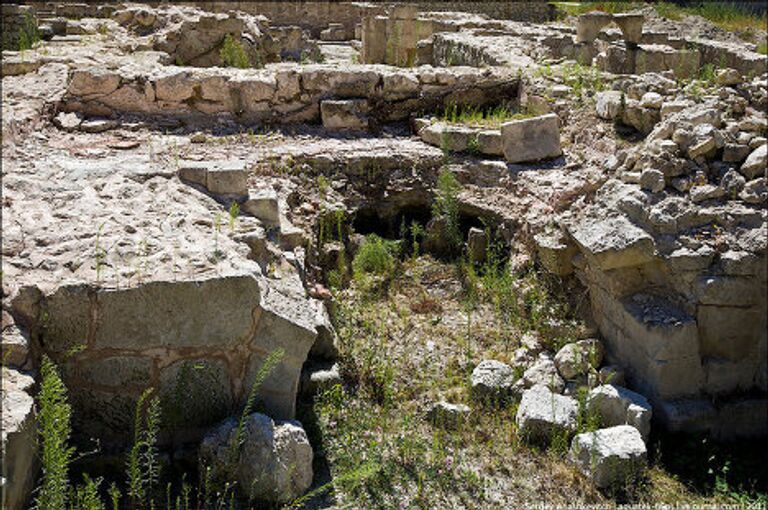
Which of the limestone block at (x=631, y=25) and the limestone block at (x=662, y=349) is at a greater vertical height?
the limestone block at (x=631, y=25)

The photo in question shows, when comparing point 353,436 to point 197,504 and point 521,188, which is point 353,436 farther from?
point 521,188

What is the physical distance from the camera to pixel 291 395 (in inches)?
183

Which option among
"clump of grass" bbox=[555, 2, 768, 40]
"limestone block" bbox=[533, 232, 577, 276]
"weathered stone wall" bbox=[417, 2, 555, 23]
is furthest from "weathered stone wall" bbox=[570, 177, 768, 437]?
"weathered stone wall" bbox=[417, 2, 555, 23]

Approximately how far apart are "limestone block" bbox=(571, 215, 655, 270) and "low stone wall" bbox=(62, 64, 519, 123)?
3.13m

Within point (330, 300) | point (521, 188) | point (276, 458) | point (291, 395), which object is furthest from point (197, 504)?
point (521, 188)

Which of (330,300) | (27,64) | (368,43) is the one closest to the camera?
(330,300)

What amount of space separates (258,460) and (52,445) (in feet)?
3.54

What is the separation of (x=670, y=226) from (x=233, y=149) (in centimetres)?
385

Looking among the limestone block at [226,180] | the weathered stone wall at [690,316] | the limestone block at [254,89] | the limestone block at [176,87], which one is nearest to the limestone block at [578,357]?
the weathered stone wall at [690,316]

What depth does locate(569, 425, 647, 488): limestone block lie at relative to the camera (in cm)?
464

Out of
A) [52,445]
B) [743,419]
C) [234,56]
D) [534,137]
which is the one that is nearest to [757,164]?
[743,419]

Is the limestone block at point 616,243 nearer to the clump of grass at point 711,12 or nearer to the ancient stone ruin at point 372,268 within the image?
the ancient stone ruin at point 372,268

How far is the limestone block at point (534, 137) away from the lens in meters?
7.33

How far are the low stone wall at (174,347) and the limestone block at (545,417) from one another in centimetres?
149
